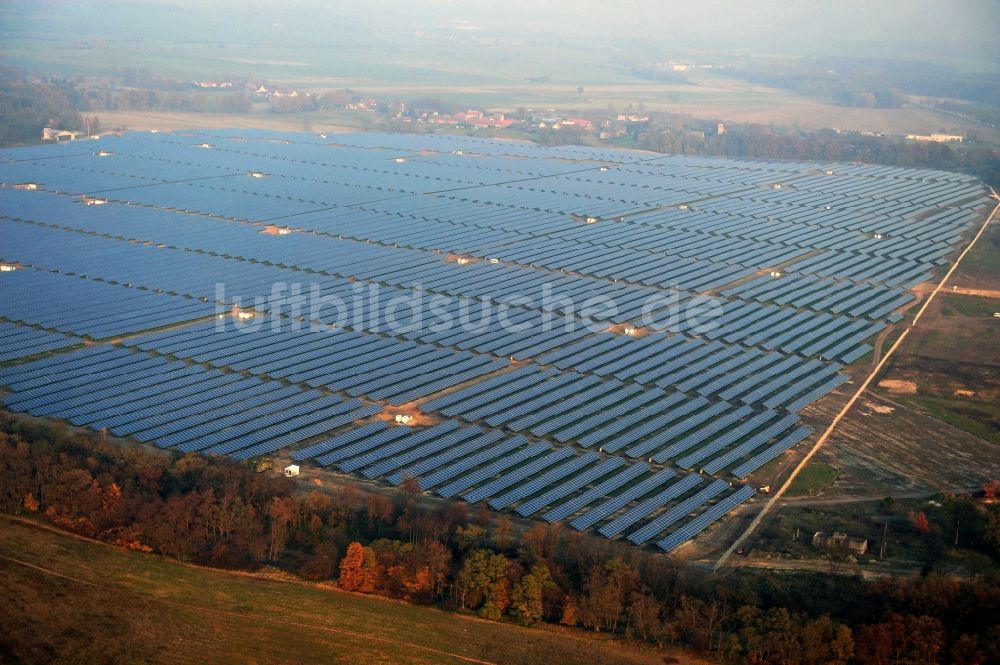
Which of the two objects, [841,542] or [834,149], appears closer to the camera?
[841,542]

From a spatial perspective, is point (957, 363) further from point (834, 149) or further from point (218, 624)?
point (834, 149)

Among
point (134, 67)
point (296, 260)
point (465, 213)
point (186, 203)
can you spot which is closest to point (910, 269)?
point (465, 213)

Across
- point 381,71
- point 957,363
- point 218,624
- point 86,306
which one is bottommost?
point 218,624

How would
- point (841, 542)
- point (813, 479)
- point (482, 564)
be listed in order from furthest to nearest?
point (813, 479)
point (841, 542)
point (482, 564)

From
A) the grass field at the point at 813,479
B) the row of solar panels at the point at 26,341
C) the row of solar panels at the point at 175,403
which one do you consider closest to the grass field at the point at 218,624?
the row of solar panels at the point at 175,403

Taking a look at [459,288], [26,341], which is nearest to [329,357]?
[459,288]

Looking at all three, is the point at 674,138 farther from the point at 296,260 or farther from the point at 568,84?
the point at 568,84

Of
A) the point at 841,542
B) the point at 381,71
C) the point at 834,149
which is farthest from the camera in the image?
the point at 381,71
